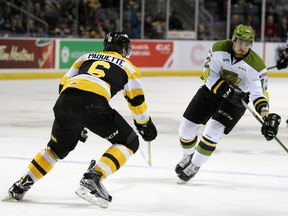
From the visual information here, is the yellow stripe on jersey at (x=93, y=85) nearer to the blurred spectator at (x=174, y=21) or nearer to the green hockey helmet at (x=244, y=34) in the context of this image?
the green hockey helmet at (x=244, y=34)

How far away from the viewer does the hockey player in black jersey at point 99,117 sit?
15.7 ft

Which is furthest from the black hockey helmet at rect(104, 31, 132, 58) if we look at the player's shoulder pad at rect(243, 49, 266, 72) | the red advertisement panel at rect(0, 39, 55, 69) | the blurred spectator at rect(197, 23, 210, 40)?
the blurred spectator at rect(197, 23, 210, 40)

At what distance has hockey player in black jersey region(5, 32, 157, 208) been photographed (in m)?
4.79

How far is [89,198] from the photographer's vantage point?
4742 millimetres

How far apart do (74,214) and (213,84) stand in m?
1.66

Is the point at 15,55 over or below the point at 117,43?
below

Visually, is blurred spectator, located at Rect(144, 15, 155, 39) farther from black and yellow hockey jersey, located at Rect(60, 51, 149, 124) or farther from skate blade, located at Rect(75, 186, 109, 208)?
skate blade, located at Rect(75, 186, 109, 208)

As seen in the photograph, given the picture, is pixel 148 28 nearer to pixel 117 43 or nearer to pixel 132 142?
pixel 117 43

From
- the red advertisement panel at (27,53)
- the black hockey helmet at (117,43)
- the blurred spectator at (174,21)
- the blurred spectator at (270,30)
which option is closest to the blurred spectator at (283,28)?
the blurred spectator at (270,30)

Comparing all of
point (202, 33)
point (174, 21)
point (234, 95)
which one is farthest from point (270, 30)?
point (234, 95)

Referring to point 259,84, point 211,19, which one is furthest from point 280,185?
point 211,19

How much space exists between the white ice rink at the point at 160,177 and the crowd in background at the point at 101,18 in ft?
17.9

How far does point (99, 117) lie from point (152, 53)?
1248cm

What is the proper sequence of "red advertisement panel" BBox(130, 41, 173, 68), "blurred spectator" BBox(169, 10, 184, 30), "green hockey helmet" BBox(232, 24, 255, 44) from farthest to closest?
"blurred spectator" BBox(169, 10, 184, 30)
"red advertisement panel" BBox(130, 41, 173, 68)
"green hockey helmet" BBox(232, 24, 255, 44)
